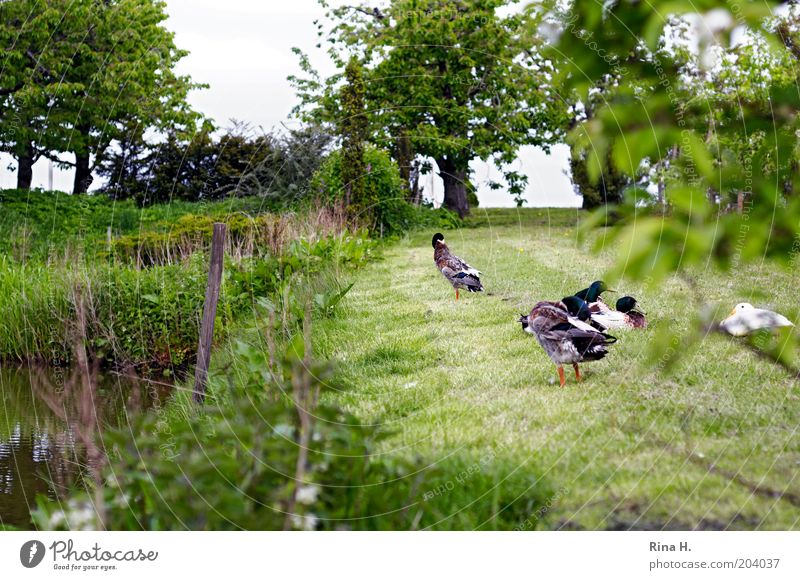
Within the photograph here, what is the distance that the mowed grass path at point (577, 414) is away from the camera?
229 cm

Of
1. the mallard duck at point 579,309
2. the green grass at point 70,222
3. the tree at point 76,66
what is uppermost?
the tree at point 76,66

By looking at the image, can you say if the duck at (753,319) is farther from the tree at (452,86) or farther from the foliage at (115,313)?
the foliage at (115,313)

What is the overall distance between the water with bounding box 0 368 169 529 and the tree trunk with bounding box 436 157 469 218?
1.67 m

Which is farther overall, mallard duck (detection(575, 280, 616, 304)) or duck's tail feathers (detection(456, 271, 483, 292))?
duck's tail feathers (detection(456, 271, 483, 292))

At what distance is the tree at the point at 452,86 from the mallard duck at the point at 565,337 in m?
0.57

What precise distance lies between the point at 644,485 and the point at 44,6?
36.9ft

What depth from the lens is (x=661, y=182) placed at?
191 centimetres

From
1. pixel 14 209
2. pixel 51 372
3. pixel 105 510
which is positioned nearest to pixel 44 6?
pixel 14 209

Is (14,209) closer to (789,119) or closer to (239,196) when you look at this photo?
(239,196)

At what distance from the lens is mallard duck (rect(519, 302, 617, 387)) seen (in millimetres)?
3137

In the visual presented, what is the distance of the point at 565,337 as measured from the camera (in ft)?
10.3

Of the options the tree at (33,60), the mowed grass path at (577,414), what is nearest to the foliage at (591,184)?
the mowed grass path at (577,414)

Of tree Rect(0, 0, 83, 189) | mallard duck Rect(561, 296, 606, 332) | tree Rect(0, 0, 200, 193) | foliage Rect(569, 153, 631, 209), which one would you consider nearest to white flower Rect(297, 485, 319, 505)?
foliage Rect(569, 153, 631, 209)

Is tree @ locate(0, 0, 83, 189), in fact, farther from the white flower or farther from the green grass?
the white flower
